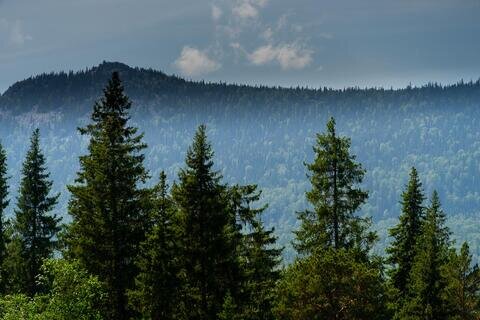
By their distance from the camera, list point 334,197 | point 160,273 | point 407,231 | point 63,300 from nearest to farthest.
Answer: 1. point 63,300
2. point 160,273
3. point 334,197
4. point 407,231

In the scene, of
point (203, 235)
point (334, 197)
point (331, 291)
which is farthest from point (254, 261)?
point (331, 291)

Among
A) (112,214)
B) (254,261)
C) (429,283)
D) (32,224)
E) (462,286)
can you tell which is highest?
(112,214)

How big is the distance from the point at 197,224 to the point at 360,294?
7.72 meters

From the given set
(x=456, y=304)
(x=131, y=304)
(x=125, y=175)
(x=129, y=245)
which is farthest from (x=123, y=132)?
(x=456, y=304)

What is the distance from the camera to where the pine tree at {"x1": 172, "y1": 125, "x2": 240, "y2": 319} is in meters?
30.5

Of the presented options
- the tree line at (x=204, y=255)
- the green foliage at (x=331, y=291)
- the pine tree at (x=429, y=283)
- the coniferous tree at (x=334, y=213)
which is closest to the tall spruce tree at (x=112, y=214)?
the tree line at (x=204, y=255)

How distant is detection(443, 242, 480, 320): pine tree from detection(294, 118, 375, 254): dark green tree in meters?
5.18

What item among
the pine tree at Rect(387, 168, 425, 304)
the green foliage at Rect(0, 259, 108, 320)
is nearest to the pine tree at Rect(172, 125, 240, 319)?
the green foliage at Rect(0, 259, 108, 320)

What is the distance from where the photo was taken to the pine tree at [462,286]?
38.0m

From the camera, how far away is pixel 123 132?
34.6 m

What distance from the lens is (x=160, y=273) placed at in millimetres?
29328

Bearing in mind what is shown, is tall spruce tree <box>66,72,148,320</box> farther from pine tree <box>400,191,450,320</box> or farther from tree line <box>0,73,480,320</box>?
pine tree <box>400,191,450,320</box>

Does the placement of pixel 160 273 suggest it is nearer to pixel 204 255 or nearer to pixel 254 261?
pixel 204 255

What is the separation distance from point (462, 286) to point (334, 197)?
8981 mm
